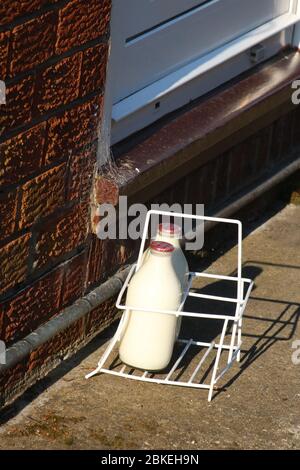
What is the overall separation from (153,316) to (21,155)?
0.76m

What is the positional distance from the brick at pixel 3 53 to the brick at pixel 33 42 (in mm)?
30

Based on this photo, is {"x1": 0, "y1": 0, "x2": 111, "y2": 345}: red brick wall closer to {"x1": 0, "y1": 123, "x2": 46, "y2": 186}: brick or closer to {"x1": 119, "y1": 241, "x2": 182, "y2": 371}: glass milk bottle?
{"x1": 0, "y1": 123, "x2": 46, "y2": 186}: brick

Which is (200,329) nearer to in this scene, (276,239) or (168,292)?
(168,292)

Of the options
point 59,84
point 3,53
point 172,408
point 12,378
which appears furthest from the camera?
point 172,408

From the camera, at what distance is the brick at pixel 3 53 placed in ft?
11.6

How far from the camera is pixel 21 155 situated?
3.76 metres

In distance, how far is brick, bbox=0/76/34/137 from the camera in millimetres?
3619

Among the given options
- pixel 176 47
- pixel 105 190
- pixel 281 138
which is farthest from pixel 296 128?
pixel 105 190

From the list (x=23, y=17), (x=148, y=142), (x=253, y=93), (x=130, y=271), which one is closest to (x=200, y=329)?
(x=130, y=271)

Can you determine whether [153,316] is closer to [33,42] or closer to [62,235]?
[62,235]

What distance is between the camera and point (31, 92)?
373 cm

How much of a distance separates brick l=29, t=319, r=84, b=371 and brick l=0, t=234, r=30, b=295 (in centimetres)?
34

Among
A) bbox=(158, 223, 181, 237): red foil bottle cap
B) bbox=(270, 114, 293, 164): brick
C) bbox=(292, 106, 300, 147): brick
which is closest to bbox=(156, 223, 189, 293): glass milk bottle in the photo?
bbox=(158, 223, 181, 237): red foil bottle cap

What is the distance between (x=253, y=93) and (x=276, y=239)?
2.39 ft
